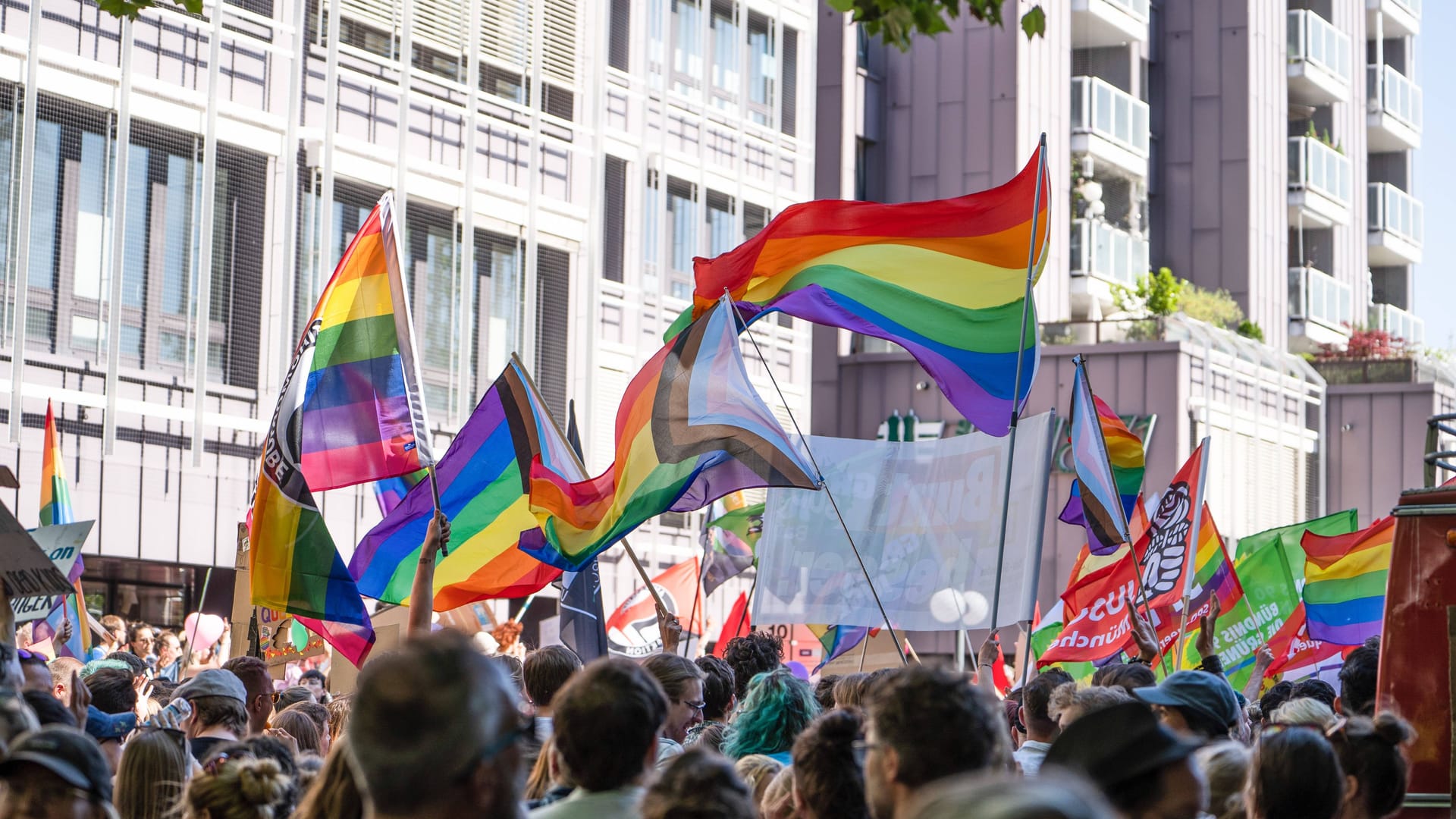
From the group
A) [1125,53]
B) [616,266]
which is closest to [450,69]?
[616,266]

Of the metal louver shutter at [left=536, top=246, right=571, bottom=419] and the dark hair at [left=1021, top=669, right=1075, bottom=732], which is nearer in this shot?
the dark hair at [left=1021, top=669, right=1075, bottom=732]

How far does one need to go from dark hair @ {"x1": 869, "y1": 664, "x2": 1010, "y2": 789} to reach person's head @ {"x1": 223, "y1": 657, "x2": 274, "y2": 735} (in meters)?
4.45

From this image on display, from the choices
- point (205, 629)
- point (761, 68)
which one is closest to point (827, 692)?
point (205, 629)

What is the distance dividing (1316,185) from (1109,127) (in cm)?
778

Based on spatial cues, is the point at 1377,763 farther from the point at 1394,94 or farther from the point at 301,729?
the point at 1394,94

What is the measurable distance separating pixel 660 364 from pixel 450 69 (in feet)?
48.6

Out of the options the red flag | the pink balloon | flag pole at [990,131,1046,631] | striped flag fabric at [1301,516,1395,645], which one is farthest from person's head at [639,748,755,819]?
the pink balloon

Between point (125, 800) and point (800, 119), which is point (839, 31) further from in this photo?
point (125, 800)

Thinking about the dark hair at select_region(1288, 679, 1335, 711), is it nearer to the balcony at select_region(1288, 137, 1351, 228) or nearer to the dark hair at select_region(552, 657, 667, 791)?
the dark hair at select_region(552, 657, 667, 791)

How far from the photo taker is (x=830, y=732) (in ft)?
15.8

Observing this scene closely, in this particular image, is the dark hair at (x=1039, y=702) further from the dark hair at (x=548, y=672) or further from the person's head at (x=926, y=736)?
the person's head at (x=926, y=736)

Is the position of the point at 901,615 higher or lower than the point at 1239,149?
lower

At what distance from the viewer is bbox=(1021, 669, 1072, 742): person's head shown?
7812mm

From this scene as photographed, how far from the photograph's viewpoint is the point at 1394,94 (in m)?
47.7
